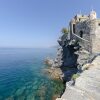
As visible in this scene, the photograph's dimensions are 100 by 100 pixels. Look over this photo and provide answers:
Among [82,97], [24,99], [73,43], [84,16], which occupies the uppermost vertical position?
[84,16]

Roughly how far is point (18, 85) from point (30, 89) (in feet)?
15.7

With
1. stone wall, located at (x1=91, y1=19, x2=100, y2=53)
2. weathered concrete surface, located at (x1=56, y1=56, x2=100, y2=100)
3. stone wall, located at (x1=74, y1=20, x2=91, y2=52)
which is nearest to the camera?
weathered concrete surface, located at (x1=56, y1=56, x2=100, y2=100)

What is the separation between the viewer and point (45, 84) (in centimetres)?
3719

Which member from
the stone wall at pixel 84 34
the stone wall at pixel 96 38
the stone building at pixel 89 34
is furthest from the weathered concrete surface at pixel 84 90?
the stone wall at pixel 84 34

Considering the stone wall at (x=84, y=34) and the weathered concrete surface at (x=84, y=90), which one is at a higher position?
the stone wall at (x=84, y=34)

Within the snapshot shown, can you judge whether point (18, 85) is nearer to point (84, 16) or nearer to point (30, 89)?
point (30, 89)

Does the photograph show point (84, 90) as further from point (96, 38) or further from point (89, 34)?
point (89, 34)

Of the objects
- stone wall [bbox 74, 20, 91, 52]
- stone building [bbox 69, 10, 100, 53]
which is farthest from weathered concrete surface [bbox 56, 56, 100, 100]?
stone wall [bbox 74, 20, 91, 52]

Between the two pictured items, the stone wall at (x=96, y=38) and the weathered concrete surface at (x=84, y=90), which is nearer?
the weathered concrete surface at (x=84, y=90)

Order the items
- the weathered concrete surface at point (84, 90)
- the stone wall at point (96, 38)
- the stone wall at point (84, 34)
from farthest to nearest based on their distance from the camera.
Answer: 1. the stone wall at point (84, 34)
2. the stone wall at point (96, 38)
3. the weathered concrete surface at point (84, 90)

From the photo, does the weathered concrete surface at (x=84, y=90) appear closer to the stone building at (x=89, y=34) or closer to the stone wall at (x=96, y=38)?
the stone wall at (x=96, y=38)

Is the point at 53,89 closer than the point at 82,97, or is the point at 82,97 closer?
the point at 82,97

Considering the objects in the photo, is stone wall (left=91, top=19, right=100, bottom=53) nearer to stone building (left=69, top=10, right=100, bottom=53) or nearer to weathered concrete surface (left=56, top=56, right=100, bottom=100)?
stone building (left=69, top=10, right=100, bottom=53)

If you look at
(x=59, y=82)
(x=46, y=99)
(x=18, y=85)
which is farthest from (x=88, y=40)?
(x=18, y=85)
